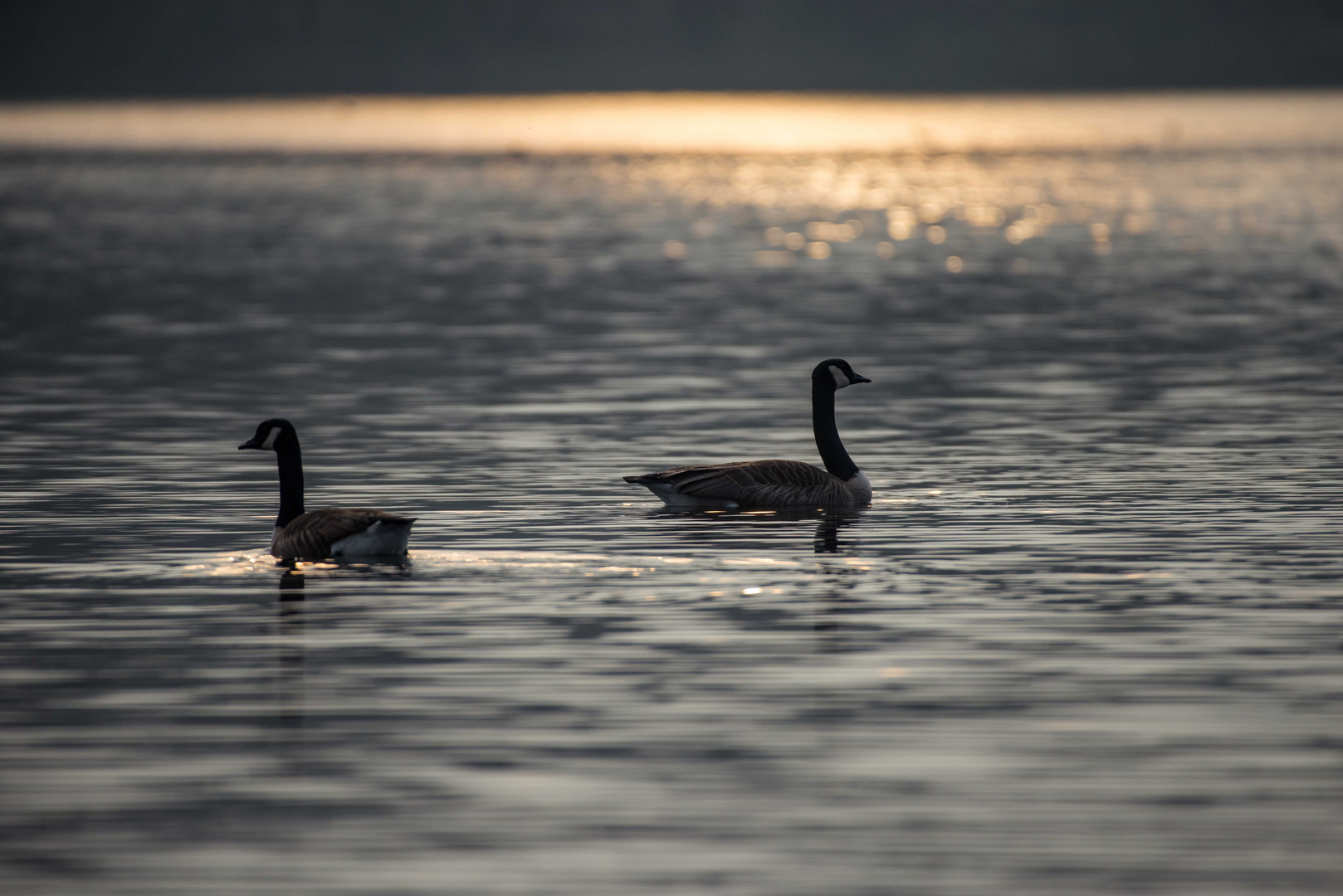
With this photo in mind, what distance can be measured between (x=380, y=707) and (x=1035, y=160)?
Result: 15659cm

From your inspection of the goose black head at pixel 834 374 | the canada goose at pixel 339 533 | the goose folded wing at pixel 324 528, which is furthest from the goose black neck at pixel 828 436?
the goose folded wing at pixel 324 528

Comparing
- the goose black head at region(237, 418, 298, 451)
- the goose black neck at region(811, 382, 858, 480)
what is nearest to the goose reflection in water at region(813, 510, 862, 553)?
the goose black neck at region(811, 382, 858, 480)

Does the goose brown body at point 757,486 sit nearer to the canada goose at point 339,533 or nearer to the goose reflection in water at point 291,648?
the canada goose at point 339,533

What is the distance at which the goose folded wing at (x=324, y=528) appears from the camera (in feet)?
60.3

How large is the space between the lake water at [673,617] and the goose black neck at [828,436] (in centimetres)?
48

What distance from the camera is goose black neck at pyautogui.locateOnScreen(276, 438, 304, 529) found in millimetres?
19594

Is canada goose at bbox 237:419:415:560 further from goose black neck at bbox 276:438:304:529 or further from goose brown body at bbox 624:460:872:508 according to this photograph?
goose brown body at bbox 624:460:872:508

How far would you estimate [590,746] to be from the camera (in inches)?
514

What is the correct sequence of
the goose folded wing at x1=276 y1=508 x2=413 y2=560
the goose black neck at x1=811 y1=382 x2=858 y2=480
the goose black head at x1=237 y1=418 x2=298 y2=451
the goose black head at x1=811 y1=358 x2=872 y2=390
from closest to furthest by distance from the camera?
1. the goose folded wing at x1=276 y1=508 x2=413 y2=560
2. the goose black head at x1=237 y1=418 x2=298 y2=451
3. the goose black neck at x1=811 y1=382 x2=858 y2=480
4. the goose black head at x1=811 y1=358 x2=872 y2=390

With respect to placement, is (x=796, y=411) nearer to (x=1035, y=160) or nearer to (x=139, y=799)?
(x=139, y=799)

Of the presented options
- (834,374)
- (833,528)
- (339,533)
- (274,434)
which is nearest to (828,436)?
(834,374)

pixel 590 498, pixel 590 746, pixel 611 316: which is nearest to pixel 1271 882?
pixel 590 746

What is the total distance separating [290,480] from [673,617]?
4.48 meters

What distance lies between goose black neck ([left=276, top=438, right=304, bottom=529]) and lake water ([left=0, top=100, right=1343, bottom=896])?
0.43 metres
